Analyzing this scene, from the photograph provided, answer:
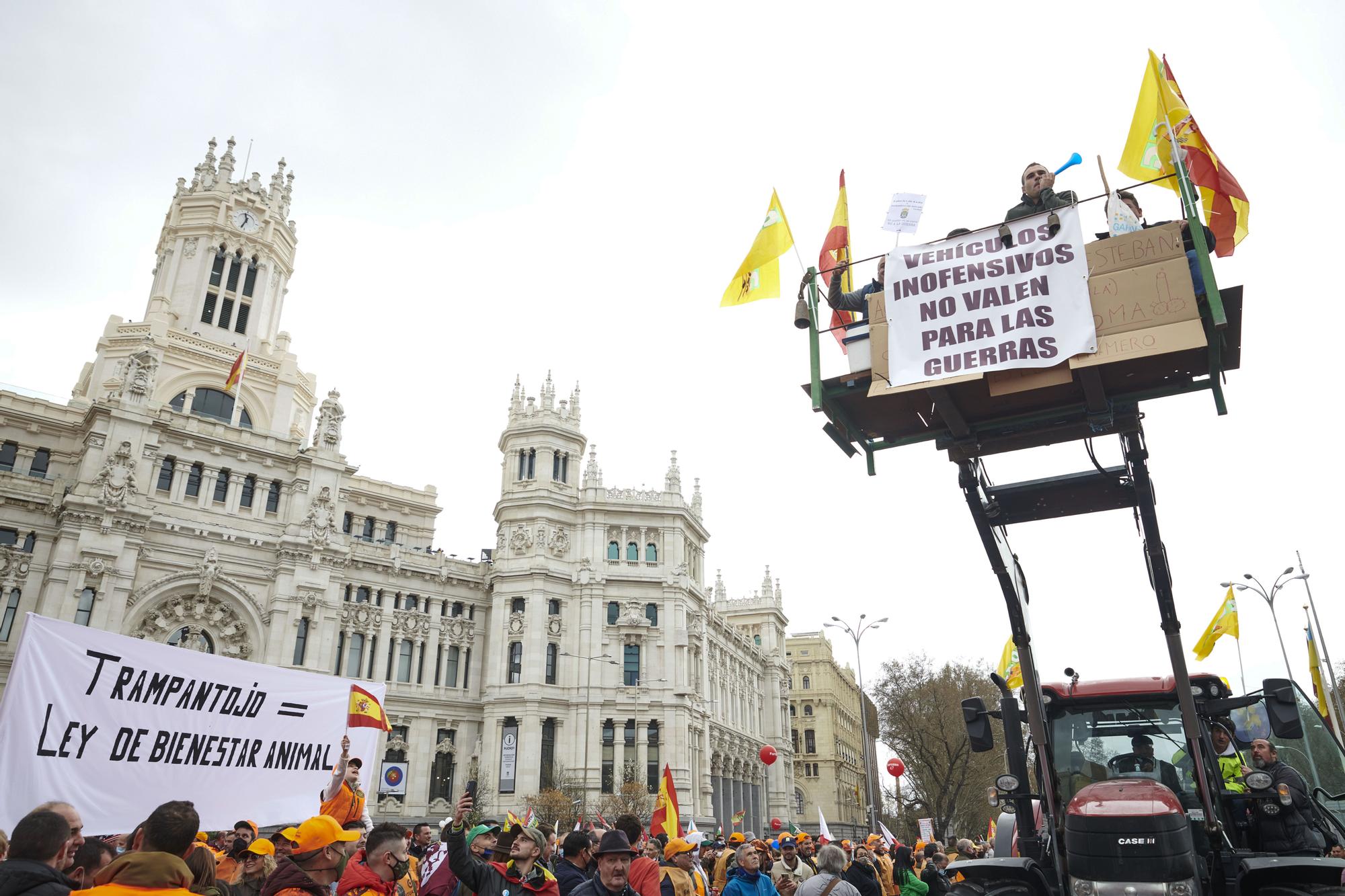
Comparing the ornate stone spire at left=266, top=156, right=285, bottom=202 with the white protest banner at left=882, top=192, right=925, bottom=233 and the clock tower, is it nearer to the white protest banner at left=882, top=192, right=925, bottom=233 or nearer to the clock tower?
the clock tower

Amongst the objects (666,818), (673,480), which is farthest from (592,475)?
(666,818)

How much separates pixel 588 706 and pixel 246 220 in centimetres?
3982

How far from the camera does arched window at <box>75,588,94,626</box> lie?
3841 centimetres

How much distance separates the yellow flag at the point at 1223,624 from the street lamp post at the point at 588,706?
117ft

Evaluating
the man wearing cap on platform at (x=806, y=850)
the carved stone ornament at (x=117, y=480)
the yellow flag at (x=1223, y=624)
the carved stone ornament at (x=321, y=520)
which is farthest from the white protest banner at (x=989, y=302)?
the carved stone ornament at (x=321, y=520)

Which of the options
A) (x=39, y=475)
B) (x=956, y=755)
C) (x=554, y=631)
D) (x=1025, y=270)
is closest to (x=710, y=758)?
(x=554, y=631)

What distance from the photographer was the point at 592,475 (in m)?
58.8

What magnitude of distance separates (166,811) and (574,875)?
4.12 meters

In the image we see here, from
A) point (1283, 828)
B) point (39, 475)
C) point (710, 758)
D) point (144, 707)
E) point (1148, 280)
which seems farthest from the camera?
point (710, 758)

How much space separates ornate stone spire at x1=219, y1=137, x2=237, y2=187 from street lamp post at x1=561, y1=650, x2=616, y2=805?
1574 inches

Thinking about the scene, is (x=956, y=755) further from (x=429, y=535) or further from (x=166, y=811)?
(x=166, y=811)

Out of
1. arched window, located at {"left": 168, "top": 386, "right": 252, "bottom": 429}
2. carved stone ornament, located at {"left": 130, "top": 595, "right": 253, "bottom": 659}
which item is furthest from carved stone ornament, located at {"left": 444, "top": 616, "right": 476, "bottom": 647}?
arched window, located at {"left": 168, "top": 386, "right": 252, "bottom": 429}

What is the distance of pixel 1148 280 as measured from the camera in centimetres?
616

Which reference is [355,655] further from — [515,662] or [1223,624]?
[1223,624]
